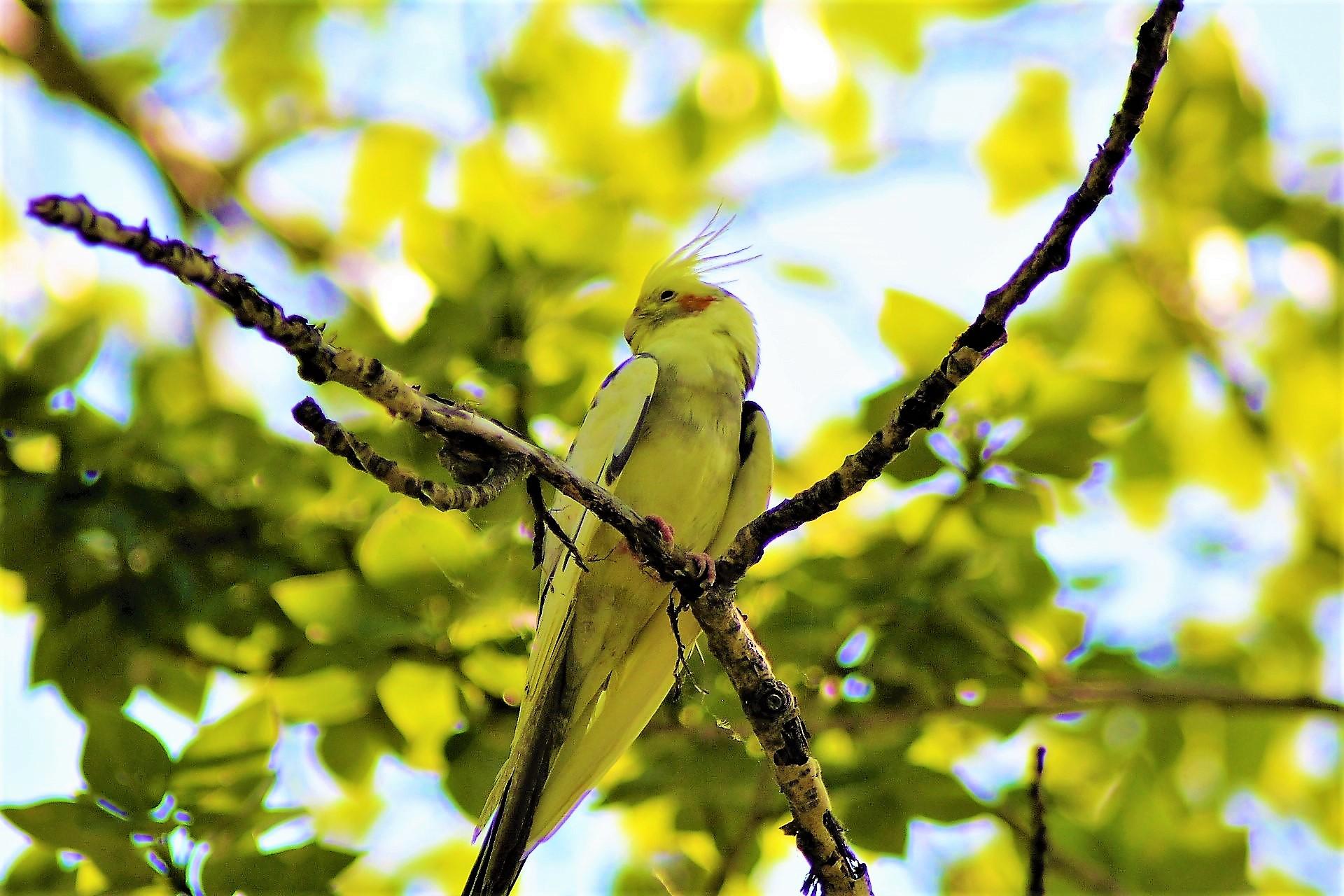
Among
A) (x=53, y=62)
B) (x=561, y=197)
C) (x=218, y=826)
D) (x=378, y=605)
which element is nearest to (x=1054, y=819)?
(x=378, y=605)

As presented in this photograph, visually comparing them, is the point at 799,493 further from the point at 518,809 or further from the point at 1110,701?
the point at 1110,701

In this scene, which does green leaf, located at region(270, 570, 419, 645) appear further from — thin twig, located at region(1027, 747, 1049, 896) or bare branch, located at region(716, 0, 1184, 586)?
thin twig, located at region(1027, 747, 1049, 896)

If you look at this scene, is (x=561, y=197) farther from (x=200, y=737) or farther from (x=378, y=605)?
(x=200, y=737)

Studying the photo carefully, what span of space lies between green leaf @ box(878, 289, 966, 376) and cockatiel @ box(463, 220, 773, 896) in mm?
597

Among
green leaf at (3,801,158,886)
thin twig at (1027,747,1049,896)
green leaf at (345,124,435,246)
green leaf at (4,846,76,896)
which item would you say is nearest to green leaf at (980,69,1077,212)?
green leaf at (345,124,435,246)

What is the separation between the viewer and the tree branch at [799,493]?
7.01 feet

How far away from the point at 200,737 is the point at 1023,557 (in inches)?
122

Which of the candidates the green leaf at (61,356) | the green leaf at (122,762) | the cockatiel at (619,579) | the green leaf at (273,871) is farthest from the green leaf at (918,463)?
the green leaf at (61,356)

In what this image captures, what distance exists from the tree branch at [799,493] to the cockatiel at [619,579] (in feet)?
1.61

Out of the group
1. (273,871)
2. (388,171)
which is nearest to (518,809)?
(273,871)

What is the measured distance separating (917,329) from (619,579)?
1491mm

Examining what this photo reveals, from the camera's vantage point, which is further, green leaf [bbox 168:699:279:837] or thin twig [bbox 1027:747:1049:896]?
green leaf [bbox 168:699:279:837]

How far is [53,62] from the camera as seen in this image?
674 cm

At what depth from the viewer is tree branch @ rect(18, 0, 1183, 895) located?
7.01ft
